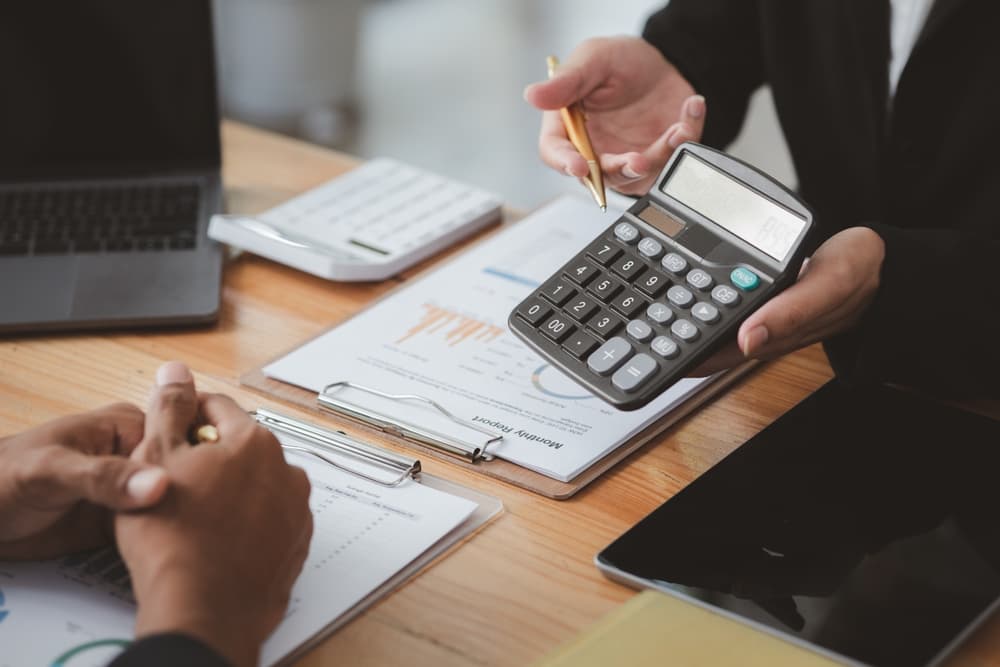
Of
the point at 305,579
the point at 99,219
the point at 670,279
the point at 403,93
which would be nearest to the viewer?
the point at 305,579

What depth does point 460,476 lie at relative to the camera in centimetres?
67

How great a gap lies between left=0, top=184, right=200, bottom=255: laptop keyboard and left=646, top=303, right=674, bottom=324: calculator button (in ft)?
1.35

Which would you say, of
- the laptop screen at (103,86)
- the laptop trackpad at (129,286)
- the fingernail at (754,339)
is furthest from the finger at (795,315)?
the laptop screen at (103,86)

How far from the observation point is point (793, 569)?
0.57 m

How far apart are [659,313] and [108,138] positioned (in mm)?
545

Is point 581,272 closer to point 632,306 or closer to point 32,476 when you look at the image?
point 632,306

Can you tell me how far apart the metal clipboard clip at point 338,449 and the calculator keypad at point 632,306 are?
4.3 inches

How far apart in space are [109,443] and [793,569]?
35cm

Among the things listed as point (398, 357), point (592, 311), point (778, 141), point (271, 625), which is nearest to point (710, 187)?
point (592, 311)

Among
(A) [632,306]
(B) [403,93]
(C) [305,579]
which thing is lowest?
(B) [403,93]

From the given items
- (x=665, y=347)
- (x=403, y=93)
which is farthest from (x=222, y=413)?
(x=403, y=93)

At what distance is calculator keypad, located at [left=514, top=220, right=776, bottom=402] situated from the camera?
0.64 metres

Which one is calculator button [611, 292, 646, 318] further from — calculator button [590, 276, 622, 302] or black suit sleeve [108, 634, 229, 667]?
black suit sleeve [108, 634, 229, 667]

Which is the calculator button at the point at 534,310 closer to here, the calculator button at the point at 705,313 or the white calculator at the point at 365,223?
the calculator button at the point at 705,313
